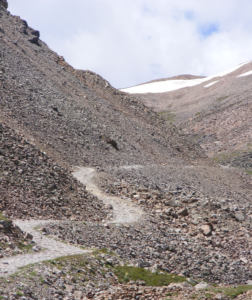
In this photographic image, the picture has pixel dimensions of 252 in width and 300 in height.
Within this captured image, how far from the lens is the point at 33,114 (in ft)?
168

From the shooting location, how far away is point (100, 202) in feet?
115

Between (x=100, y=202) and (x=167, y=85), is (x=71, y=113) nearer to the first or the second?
(x=100, y=202)

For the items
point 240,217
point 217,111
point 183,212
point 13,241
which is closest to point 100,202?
point 183,212

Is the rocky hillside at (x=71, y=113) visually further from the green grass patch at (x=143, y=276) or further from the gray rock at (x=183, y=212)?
the green grass patch at (x=143, y=276)

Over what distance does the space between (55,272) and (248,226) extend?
2222cm

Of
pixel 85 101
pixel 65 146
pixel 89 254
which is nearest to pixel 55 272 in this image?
pixel 89 254

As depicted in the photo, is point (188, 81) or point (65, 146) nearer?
point (65, 146)

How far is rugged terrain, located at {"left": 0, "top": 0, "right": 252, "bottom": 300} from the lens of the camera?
19.3 metres

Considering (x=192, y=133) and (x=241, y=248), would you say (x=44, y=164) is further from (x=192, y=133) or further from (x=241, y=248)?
(x=192, y=133)

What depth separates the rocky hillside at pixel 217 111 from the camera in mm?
89812

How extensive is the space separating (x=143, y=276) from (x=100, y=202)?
548 inches

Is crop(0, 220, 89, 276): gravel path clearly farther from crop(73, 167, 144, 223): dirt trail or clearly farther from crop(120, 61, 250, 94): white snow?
crop(120, 61, 250, 94): white snow

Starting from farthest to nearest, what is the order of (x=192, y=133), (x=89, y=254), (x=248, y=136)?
(x=192, y=133)
(x=248, y=136)
(x=89, y=254)

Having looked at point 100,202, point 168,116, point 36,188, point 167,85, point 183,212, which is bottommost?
point 183,212
